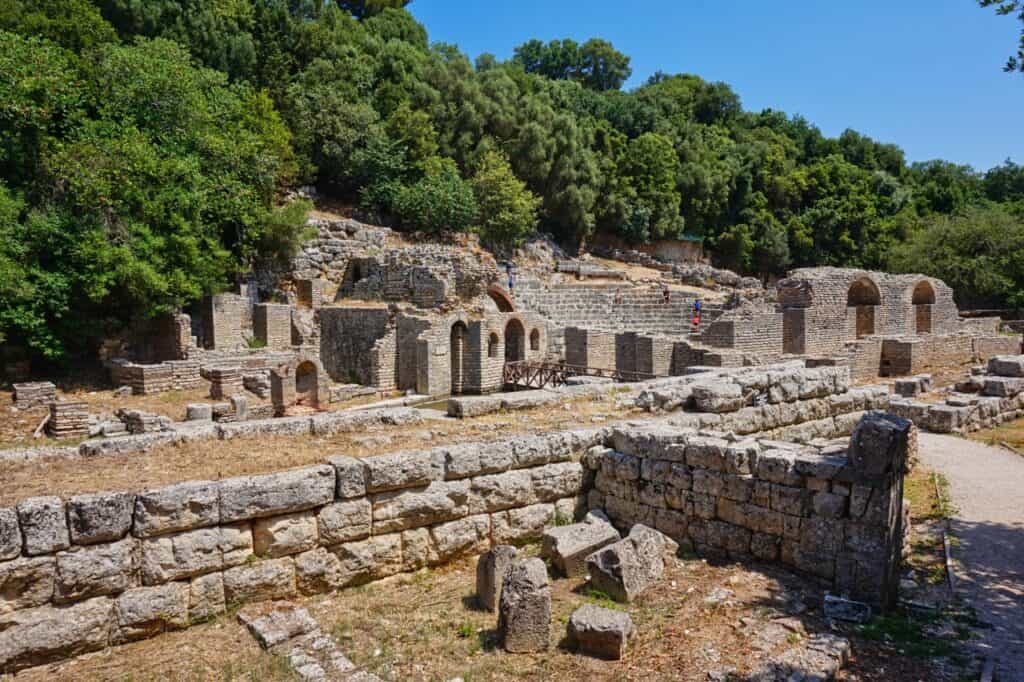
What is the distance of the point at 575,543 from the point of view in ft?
19.0

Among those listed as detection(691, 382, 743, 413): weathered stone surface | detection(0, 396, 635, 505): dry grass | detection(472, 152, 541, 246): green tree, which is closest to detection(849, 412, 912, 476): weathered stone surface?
detection(0, 396, 635, 505): dry grass

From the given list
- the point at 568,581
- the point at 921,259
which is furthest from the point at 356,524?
the point at 921,259

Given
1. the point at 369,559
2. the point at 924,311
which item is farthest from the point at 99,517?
the point at 924,311

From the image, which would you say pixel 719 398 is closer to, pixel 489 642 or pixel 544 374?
pixel 489 642

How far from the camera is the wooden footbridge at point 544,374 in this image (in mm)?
18438

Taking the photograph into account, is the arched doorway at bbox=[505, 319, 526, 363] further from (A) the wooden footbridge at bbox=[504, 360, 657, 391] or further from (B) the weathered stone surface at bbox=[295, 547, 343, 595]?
(B) the weathered stone surface at bbox=[295, 547, 343, 595]

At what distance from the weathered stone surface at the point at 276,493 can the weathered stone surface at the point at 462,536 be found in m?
1.10

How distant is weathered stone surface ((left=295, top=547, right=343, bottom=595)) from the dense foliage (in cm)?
1571

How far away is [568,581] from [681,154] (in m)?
54.6

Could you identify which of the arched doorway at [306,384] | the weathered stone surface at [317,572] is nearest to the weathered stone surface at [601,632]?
the weathered stone surface at [317,572]

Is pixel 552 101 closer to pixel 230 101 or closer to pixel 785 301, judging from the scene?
pixel 230 101

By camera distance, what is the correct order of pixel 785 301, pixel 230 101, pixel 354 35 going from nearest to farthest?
pixel 785 301, pixel 230 101, pixel 354 35

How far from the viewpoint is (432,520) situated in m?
5.77

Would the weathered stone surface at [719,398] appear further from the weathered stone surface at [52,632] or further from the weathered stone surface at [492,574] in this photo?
the weathered stone surface at [52,632]
